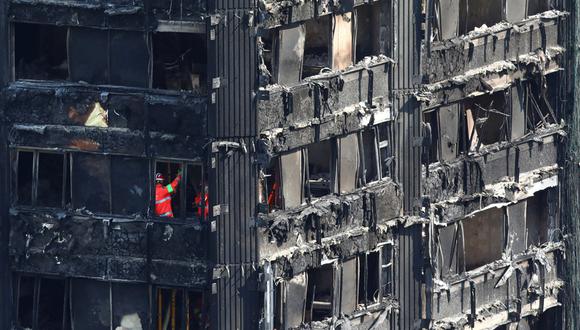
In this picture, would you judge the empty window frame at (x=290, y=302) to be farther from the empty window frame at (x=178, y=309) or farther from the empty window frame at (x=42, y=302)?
the empty window frame at (x=42, y=302)

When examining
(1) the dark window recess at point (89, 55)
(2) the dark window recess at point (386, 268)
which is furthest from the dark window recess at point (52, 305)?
(2) the dark window recess at point (386, 268)

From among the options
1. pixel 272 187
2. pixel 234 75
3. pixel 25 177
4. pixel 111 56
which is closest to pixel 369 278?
pixel 272 187

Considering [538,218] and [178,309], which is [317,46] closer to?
[178,309]

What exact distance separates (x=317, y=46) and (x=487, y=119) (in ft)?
27.4

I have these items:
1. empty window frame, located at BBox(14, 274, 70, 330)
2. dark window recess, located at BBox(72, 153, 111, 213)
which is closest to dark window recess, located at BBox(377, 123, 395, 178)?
dark window recess, located at BBox(72, 153, 111, 213)

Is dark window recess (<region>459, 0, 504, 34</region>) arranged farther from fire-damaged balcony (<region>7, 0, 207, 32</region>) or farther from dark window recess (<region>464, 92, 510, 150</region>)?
fire-damaged balcony (<region>7, 0, 207, 32</region>)

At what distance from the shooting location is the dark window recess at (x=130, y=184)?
215ft

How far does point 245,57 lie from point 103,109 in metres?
3.97

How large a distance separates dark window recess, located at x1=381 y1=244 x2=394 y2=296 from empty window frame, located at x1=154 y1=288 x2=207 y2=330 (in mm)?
6264

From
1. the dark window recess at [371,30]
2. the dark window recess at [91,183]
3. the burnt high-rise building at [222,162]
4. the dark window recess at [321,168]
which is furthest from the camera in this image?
the dark window recess at [371,30]

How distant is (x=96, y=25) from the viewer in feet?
213

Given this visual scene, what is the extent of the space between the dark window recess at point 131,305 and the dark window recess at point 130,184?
196 cm

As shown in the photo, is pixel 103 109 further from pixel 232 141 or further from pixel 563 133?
pixel 563 133

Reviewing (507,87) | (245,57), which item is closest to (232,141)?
(245,57)
